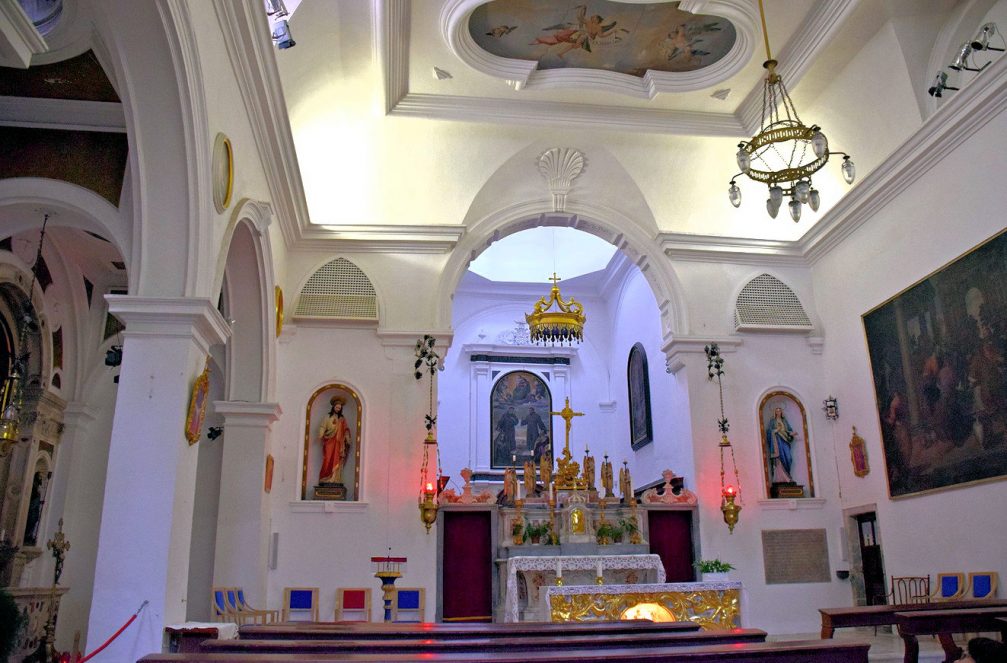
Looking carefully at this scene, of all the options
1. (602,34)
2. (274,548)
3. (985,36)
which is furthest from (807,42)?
(274,548)

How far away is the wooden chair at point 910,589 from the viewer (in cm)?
961

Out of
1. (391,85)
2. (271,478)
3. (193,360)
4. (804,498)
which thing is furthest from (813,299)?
(193,360)

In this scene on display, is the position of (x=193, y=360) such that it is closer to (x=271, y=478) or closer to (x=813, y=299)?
(x=271, y=478)

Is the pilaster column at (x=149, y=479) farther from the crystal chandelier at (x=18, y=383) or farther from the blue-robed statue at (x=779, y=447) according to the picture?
the blue-robed statue at (x=779, y=447)

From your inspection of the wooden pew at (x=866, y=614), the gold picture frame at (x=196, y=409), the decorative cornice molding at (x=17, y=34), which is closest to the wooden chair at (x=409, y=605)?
the gold picture frame at (x=196, y=409)

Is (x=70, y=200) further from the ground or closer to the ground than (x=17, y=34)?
further from the ground

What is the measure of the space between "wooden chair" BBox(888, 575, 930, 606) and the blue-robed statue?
214 cm

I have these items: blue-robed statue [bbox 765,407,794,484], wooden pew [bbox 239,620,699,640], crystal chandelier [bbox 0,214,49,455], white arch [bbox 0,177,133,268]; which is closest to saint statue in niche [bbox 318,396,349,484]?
crystal chandelier [bbox 0,214,49,455]

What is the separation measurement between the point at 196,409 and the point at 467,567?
5.57 metres

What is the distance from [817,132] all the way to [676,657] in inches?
220

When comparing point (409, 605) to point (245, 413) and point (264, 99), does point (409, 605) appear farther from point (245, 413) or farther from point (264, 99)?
point (264, 99)

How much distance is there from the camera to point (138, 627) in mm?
6117

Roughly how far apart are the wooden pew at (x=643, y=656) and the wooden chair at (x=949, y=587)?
661 cm

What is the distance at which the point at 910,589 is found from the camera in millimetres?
9992
